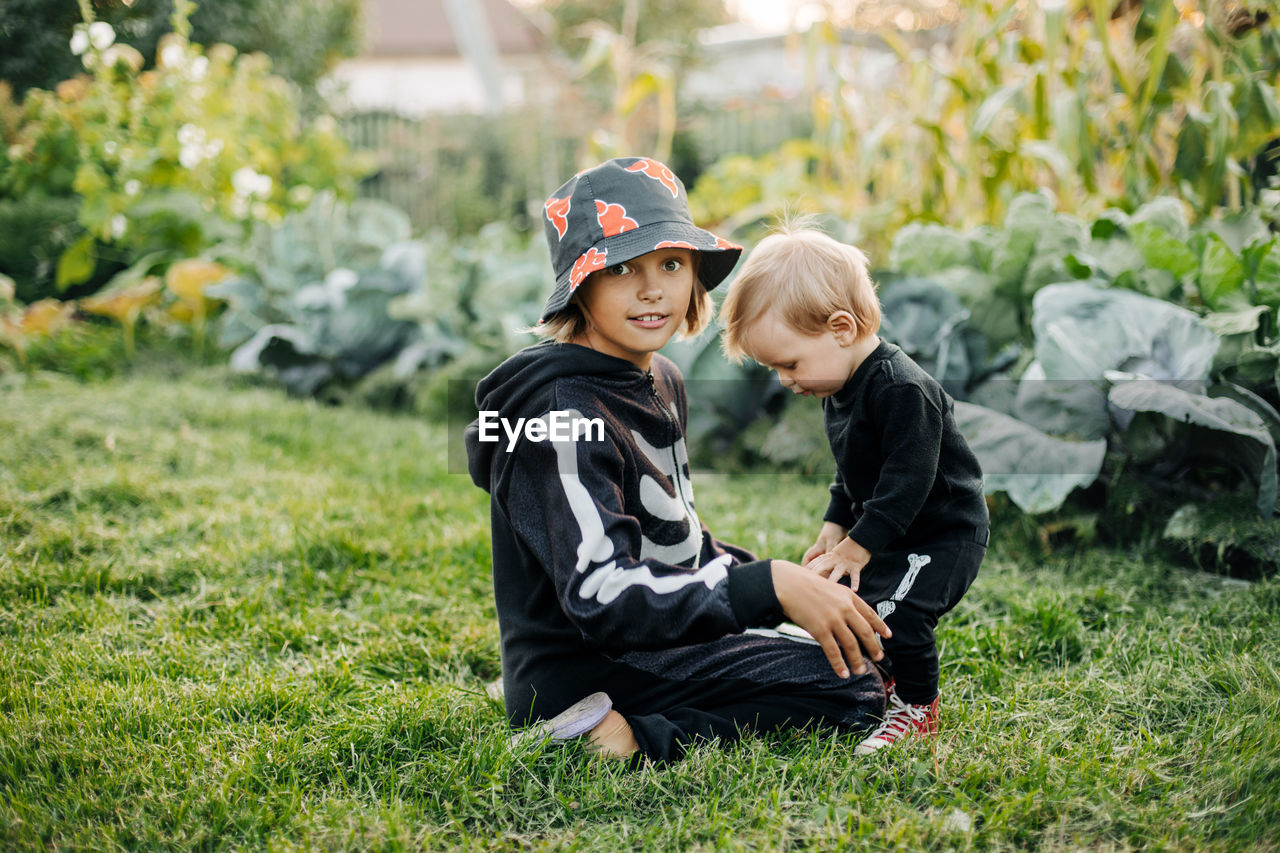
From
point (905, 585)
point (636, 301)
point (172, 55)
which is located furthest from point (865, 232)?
point (172, 55)

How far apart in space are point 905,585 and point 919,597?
0.10ft

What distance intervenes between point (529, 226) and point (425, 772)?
832 centimetres

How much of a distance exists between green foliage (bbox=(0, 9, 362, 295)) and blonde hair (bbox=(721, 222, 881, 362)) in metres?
4.46

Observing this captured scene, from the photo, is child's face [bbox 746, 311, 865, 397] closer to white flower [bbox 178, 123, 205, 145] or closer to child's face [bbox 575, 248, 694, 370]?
child's face [bbox 575, 248, 694, 370]

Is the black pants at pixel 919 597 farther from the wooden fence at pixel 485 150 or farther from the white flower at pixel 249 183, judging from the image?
the wooden fence at pixel 485 150

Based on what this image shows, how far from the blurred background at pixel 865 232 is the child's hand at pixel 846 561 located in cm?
85

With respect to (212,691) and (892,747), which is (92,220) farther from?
(892,747)

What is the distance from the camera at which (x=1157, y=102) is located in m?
2.96

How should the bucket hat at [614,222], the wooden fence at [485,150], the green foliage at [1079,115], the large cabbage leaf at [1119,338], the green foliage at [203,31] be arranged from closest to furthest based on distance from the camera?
the bucket hat at [614,222] → the large cabbage leaf at [1119,338] → the green foliage at [1079,115] → the green foliage at [203,31] → the wooden fence at [485,150]

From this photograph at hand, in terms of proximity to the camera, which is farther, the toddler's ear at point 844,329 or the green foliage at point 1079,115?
the green foliage at point 1079,115

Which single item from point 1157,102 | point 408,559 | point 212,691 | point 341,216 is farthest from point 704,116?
point 212,691

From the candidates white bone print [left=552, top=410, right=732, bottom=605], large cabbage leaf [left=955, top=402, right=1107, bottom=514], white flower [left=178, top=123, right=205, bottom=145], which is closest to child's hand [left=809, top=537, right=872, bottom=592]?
white bone print [left=552, top=410, right=732, bottom=605]

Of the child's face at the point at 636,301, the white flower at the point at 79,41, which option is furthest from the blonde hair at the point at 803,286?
the white flower at the point at 79,41

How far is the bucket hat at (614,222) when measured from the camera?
135 centimetres
